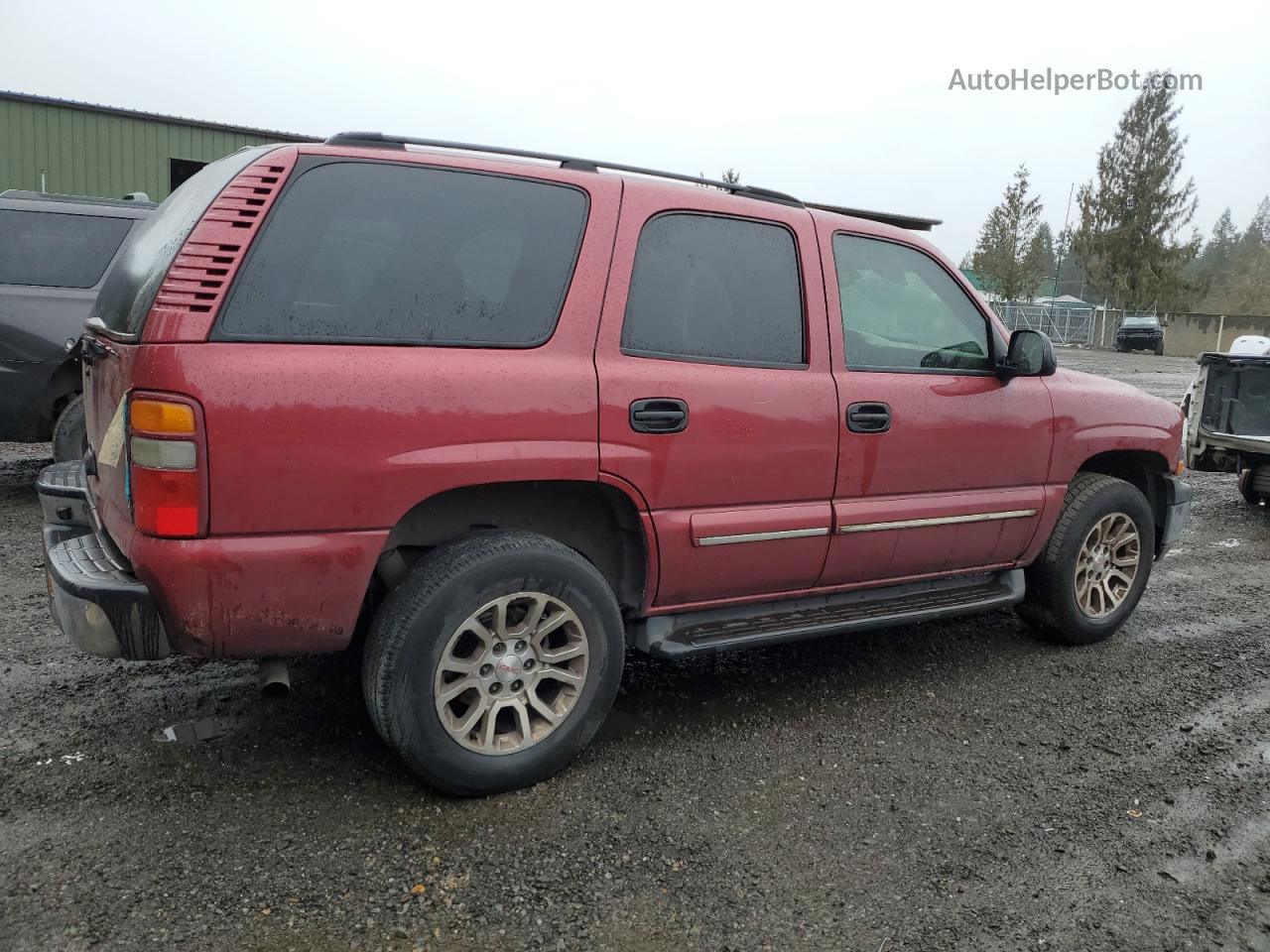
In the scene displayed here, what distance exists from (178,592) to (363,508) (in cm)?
50

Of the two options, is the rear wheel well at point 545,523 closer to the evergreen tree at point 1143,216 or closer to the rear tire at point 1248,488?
the rear tire at point 1248,488

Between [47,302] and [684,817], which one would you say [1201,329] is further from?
[684,817]

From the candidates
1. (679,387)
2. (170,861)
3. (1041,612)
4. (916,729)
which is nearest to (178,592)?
(170,861)

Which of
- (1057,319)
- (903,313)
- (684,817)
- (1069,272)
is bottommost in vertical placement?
(684,817)

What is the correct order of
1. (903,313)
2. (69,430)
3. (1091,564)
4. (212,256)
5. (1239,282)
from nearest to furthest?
1. (212,256)
2. (903,313)
3. (1091,564)
4. (69,430)
5. (1239,282)

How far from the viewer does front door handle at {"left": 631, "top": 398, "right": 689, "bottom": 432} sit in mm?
3084

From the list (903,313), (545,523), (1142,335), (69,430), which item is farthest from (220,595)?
(1142,335)

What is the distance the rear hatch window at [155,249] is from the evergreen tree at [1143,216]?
48.3 m

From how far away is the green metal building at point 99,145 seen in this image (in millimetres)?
16484

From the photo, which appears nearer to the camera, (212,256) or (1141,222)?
(212,256)

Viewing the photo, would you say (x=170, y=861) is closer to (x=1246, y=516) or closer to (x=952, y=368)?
(x=952, y=368)

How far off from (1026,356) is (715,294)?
1.40 meters

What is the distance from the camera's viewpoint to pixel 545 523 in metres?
3.21

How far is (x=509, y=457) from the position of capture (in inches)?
113
